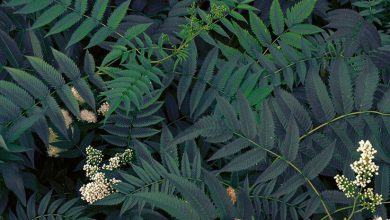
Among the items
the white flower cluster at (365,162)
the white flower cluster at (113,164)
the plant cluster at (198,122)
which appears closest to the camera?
the white flower cluster at (365,162)

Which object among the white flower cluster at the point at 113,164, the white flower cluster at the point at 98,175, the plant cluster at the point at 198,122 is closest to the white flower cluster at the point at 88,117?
→ the plant cluster at the point at 198,122

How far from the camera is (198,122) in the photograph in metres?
1.80

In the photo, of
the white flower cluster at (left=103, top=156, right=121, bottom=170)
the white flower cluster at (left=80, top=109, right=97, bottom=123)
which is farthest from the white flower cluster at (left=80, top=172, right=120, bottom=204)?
the white flower cluster at (left=80, top=109, right=97, bottom=123)

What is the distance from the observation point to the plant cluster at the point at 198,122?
162cm

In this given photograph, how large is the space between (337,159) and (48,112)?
1.02 meters

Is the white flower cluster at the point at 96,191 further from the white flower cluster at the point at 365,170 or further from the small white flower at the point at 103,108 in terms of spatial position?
the white flower cluster at the point at 365,170

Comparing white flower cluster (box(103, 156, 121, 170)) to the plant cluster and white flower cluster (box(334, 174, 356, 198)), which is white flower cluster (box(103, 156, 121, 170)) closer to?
the plant cluster

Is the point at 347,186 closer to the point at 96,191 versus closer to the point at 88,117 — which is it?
the point at 96,191

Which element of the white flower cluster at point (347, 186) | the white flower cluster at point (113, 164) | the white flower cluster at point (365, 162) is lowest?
the white flower cluster at point (347, 186)

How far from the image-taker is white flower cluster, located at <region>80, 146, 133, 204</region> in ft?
6.43

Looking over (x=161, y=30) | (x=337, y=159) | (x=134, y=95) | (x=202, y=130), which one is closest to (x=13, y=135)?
(x=134, y=95)

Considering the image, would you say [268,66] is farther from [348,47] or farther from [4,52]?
[4,52]

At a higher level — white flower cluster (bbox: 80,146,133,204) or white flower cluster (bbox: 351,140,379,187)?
white flower cluster (bbox: 80,146,133,204)

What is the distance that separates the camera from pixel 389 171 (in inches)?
68.3
